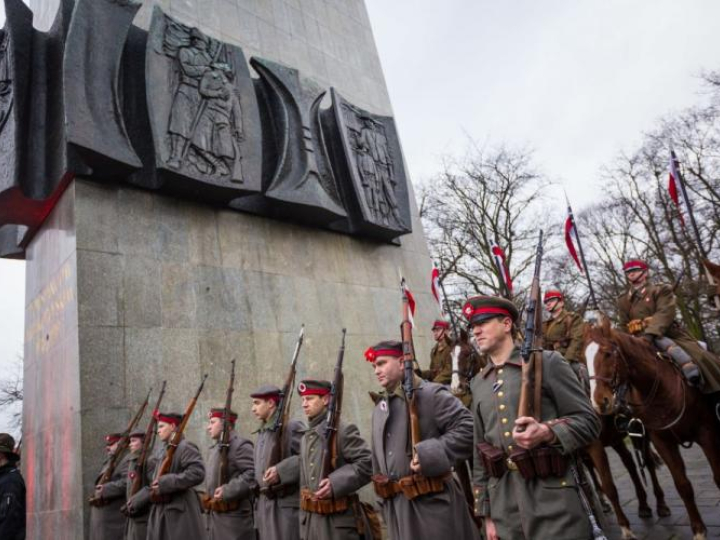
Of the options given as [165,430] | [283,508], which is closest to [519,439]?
[283,508]

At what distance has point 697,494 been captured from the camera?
7.57 m

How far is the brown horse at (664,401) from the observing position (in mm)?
5383

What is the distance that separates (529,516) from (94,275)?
7.02 m

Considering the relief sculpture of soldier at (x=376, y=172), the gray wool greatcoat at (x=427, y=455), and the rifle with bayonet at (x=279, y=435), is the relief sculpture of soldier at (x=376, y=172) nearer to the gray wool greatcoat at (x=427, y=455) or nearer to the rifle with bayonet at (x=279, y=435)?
the rifle with bayonet at (x=279, y=435)

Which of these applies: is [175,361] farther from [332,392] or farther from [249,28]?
[249,28]

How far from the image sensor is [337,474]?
4738 millimetres

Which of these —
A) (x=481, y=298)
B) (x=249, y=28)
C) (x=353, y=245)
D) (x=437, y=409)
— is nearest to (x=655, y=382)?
(x=437, y=409)

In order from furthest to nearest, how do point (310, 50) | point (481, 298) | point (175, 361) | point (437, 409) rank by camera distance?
point (310, 50) < point (175, 361) < point (437, 409) < point (481, 298)

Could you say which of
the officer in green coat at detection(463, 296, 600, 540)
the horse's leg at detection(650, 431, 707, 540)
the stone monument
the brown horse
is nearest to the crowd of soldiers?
the officer in green coat at detection(463, 296, 600, 540)

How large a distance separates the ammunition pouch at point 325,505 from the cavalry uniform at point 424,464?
474 mm

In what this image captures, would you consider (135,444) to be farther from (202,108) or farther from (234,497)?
(202,108)

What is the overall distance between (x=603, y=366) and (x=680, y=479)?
1591mm

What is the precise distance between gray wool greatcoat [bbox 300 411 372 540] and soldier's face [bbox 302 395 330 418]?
7cm

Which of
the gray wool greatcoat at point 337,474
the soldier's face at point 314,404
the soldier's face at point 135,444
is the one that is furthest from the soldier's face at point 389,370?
the soldier's face at point 135,444
